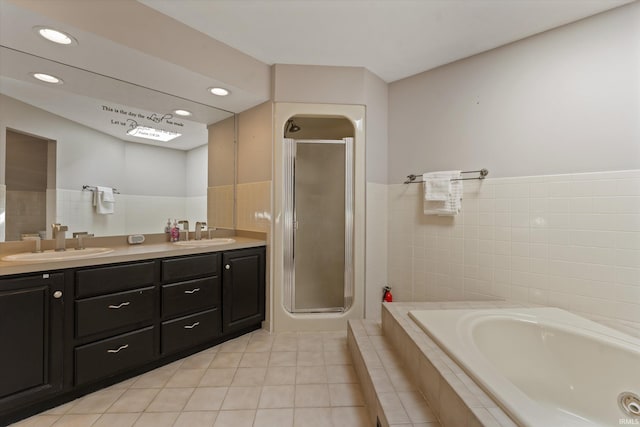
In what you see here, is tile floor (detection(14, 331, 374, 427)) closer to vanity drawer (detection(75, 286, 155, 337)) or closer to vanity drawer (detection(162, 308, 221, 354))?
vanity drawer (detection(162, 308, 221, 354))

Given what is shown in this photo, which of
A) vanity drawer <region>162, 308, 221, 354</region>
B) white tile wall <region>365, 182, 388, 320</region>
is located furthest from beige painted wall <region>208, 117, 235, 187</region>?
white tile wall <region>365, 182, 388, 320</region>

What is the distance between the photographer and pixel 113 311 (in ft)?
5.53

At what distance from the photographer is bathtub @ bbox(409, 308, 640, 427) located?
125 centimetres

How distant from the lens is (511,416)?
0.91 meters

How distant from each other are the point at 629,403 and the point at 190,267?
252 cm

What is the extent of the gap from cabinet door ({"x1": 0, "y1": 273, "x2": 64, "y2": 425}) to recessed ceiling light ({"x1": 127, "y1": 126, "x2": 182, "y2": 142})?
1321 mm

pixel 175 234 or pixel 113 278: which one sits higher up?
pixel 175 234

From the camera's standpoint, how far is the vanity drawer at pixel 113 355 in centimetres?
157

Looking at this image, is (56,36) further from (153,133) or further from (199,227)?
(199,227)

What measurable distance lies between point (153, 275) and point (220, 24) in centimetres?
180

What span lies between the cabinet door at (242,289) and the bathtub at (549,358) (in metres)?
1.34

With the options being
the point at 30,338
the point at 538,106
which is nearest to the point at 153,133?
the point at 30,338

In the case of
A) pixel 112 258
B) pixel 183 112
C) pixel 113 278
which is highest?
pixel 183 112

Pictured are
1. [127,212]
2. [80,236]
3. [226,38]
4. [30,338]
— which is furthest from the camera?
[127,212]
